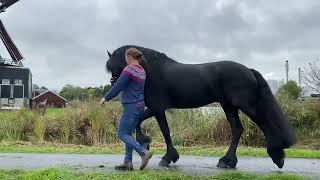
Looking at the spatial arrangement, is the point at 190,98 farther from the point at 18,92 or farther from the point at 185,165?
the point at 18,92

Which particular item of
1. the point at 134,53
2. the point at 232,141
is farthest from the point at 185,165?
the point at 134,53

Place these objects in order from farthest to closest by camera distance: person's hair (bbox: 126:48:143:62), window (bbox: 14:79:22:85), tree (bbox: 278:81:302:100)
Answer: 1. window (bbox: 14:79:22:85)
2. tree (bbox: 278:81:302:100)
3. person's hair (bbox: 126:48:143:62)

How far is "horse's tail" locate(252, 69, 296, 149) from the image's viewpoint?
9.45 m

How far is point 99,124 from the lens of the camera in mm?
19250

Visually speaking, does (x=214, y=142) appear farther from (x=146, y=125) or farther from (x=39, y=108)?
(x=39, y=108)

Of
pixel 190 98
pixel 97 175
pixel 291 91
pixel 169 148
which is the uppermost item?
pixel 291 91

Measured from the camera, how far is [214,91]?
9.73 m

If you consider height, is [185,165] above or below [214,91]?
below

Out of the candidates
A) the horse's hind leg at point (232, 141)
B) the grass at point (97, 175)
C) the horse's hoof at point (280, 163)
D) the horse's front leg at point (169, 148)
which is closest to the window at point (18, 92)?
the horse's front leg at point (169, 148)

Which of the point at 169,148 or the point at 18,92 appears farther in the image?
the point at 18,92

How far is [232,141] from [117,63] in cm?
244

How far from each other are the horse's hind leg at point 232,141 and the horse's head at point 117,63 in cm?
194

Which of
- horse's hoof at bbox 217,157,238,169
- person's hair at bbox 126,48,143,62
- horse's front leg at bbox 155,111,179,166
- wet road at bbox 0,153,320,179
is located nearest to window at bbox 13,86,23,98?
wet road at bbox 0,153,320,179

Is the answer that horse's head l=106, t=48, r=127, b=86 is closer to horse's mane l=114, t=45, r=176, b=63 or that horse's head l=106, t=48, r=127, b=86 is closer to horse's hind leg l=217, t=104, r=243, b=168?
horse's mane l=114, t=45, r=176, b=63
